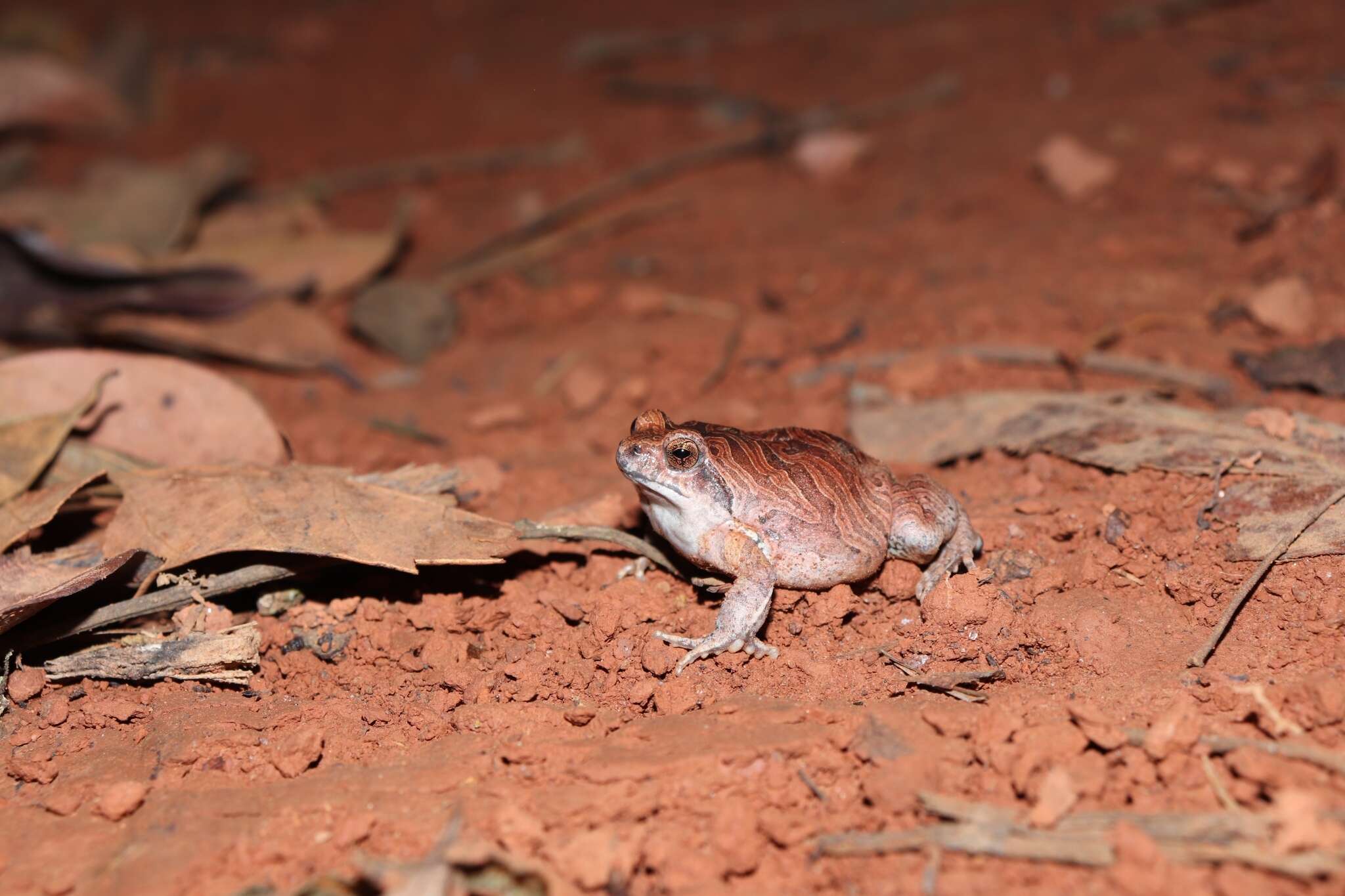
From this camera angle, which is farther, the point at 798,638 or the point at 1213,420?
the point at 1213,420

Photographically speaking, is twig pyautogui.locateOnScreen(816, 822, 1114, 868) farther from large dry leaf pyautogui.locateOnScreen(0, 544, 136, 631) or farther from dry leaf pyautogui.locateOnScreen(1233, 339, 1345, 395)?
dry leaf pyautogui.locateOnScreen(1233, 339, 1345, 395)

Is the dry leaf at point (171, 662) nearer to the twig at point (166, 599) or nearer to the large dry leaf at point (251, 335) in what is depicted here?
the twig at point (166, 599)

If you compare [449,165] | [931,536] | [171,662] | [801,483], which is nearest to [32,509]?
[171,662]

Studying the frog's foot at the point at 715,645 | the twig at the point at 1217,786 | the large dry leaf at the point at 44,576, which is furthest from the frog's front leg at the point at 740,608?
the large dry leaf at the point at 44,576

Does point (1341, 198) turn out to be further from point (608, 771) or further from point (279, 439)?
point (279, 439)

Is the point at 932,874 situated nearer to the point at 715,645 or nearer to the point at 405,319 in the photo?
the point at 715,645

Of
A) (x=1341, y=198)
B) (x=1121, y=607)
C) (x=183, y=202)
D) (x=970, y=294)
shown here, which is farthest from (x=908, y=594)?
(x=183, y=202)

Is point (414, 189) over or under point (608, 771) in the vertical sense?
over
